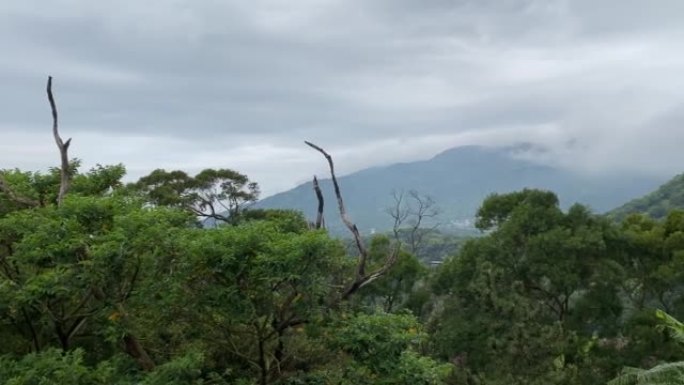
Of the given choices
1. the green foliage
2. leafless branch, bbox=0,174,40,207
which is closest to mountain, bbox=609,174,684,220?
the green foliage

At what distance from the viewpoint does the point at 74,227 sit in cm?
735

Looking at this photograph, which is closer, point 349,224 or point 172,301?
point 172,301

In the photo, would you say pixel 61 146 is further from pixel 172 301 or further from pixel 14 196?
pixel 172 301

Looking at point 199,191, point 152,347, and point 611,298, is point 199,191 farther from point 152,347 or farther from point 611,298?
point 152,347

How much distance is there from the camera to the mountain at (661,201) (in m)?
56.6

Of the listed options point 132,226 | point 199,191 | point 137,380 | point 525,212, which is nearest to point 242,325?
point 137,380

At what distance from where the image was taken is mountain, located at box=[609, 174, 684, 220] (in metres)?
56.6

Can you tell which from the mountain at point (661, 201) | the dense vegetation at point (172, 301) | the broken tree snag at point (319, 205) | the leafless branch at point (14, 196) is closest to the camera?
the dense vegetation at point (172, 301)

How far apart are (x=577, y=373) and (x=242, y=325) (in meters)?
10.8

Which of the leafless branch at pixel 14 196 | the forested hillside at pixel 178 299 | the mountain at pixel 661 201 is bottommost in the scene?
the mountain at pixel 661 201

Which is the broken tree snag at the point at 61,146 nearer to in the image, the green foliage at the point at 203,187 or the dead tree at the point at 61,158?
the dead tree at the point at 61,158

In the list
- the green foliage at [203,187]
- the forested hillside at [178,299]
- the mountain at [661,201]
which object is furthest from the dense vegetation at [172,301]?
the mountain at [661,201]

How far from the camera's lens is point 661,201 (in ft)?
202

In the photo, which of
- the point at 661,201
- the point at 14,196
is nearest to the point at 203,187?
the point at 14,196
